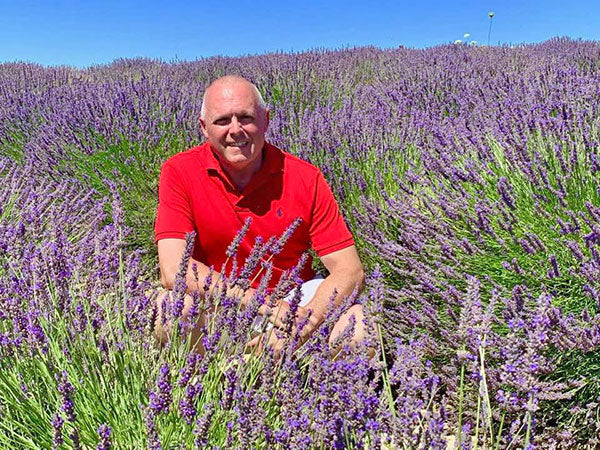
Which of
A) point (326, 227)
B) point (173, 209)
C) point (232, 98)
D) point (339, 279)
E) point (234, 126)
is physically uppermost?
point (232, 98)

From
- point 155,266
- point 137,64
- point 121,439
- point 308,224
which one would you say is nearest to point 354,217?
point 308,224

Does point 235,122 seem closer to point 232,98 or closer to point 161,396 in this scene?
point 232,98

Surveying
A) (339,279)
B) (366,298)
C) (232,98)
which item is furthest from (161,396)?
(232,98)

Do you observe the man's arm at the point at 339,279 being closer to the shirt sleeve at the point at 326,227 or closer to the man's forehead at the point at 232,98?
the shirt sleeve at the point at 326,227

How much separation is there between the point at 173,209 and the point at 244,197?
0.31 meters

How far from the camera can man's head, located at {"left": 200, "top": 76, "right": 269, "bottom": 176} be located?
2438mm

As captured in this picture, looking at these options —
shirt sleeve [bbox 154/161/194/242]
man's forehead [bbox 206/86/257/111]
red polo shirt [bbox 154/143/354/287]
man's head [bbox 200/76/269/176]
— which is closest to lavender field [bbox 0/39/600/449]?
shirt sleeve [bbox 154/161/194/242]

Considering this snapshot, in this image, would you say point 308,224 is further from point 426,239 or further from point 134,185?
point 134,185

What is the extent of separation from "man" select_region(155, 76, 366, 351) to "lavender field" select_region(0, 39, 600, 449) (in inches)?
9.0

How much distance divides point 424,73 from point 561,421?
4.67 meters

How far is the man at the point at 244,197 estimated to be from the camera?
245 centimetres

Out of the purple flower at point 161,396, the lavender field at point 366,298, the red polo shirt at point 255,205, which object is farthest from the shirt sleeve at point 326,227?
the purple flower at point 161,396

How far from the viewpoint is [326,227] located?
99.6 inches

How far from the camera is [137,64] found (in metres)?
12.5
